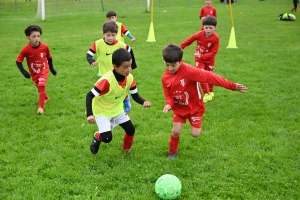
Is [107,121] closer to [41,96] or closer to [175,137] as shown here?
[175,137]

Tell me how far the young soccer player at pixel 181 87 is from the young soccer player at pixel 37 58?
3154mm

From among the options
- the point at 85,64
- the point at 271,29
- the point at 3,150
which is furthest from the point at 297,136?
the point at 271,29

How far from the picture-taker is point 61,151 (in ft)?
17.2

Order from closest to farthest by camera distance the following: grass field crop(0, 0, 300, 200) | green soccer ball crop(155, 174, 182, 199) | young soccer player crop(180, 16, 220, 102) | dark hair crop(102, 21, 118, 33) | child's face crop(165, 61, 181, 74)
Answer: green soccer ball crop(155, 174, 182, 199) < grass field crop(0, 0, 300, 200) < child's face crop(165, 61, 181, 74) < dark hair crop(102, 21, 118, 33) < young soccer player crop(180, 16, 220, 102)

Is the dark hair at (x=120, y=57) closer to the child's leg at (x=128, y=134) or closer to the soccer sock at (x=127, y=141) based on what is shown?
the child's leg at (x=128, y=134)

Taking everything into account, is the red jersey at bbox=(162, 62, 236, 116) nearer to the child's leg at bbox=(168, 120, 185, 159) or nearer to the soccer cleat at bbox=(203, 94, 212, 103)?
the child's leg at bbox=(168, 120, 185, 159)

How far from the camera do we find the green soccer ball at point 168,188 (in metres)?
3.92

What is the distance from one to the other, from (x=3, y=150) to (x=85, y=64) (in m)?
5.65

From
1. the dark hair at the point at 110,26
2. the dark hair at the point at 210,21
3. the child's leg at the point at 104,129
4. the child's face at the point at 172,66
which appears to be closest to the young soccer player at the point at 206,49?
the dark hair at the point at 210,21

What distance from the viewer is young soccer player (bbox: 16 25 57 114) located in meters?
6.82

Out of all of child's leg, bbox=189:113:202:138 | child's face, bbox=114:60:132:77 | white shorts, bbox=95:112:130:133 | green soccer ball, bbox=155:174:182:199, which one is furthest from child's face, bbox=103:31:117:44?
green soccer ball, bbox=155:174:182:199

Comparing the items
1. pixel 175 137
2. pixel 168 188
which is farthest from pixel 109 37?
pixel 168 188

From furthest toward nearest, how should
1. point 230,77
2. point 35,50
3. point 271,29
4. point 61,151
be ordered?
1. point 271,29
2. point 230,77
3. point 35,50
4. point 61,151

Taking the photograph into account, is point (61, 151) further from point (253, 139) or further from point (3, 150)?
point (253, 139)
